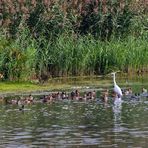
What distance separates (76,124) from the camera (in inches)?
895

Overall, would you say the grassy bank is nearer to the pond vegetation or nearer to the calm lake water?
the pond vegetation

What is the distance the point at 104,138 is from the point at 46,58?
1939 centimetres

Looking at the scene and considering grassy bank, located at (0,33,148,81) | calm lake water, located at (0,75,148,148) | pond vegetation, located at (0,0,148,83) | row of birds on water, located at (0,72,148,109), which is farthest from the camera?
pond vegetation, located at (0,0,148,83)

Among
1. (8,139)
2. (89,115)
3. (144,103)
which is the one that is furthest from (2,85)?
(8,139)

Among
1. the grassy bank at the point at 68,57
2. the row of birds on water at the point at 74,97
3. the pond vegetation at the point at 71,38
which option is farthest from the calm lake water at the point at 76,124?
the pond vegetation at the point at 71,38

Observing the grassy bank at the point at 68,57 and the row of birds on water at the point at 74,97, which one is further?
the grassy bank at the point at 68,57

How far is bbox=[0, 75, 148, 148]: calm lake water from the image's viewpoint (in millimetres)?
19422

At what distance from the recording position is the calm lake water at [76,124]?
19422 mm

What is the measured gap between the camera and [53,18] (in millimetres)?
42156

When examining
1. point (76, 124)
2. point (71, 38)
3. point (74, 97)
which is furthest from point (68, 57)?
point (76, 124)

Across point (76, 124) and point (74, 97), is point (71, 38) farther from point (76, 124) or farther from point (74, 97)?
point (76, 124)

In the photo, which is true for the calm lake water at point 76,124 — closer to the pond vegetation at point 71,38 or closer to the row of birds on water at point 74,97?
the row of birds on water at point 74,97

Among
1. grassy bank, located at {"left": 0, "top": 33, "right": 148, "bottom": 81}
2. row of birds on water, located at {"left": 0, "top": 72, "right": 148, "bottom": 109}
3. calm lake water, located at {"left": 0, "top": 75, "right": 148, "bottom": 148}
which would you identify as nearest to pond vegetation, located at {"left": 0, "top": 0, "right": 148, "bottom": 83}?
grassy bank, located at {"left": 0, "top": 33, "right": 148, "bottom": 81}

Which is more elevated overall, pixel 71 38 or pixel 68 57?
pixel 71 38
